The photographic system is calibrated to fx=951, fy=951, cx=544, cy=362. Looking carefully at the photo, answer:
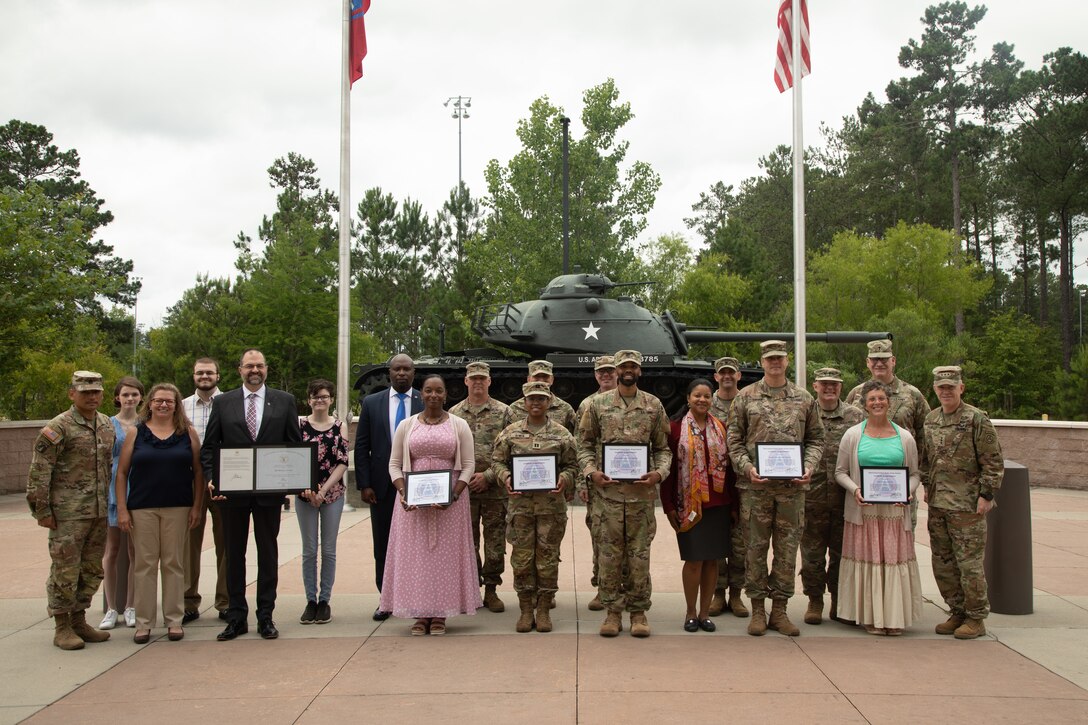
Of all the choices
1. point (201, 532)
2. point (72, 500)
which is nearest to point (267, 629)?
point (201, 532)

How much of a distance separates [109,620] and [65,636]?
1.72 ft

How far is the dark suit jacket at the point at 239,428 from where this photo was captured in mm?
6477

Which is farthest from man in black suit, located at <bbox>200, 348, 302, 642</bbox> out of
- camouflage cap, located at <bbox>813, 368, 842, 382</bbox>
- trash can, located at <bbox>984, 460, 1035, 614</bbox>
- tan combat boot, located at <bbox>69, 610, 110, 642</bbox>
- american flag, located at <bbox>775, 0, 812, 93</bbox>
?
american flag, located at <bbox>775, 0, 812, 93</bbox>

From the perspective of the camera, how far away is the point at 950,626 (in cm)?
645

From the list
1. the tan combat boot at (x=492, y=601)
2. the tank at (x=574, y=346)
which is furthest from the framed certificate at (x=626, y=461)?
the tank at (x=574, y=346)

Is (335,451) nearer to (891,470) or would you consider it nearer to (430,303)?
(891,470)

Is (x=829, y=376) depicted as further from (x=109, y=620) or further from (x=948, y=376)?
(x=109, y=620)

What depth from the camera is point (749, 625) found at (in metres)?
6.47

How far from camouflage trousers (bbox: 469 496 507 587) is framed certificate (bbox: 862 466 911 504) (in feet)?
8.65

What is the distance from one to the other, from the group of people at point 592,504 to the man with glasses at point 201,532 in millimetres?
321

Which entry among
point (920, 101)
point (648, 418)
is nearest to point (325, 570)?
point (648, 418)

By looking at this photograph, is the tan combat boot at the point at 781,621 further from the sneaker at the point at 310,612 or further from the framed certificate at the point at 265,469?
the framed certificate at the point at 265,469

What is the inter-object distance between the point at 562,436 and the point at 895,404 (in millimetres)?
2594

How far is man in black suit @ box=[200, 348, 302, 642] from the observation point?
643 centimetres
